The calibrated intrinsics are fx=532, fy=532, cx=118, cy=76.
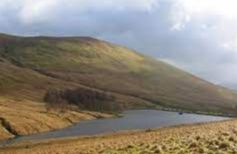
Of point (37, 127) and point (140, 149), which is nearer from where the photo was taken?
point (140, 149)

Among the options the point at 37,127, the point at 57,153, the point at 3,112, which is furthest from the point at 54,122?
the point at 57,153

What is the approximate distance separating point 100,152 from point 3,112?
154637mm

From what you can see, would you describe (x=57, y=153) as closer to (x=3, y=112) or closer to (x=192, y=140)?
(x=192, y=140)

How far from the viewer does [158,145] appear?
28.3 m

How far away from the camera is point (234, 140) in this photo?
27.1m

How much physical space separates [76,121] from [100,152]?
161m

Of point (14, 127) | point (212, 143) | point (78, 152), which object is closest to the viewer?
point (212, 143)

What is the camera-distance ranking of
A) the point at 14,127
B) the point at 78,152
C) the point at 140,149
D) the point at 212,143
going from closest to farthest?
the point at 212,143 → the point at 140,149 → the point at 78,152 → the point at 14,127

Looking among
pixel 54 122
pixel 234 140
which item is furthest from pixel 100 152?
pixel 54 122

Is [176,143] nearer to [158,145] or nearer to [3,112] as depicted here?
[158,145]

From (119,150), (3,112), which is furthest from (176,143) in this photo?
(3,112)

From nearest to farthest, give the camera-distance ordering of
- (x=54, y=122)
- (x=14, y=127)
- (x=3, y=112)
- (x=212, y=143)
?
(x=212, y=143), (x=14, y=127), (x=54, y=122), (x=3, y=112)

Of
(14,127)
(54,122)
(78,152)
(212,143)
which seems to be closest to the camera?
(212,143)

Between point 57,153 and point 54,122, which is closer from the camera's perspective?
point 57,153
